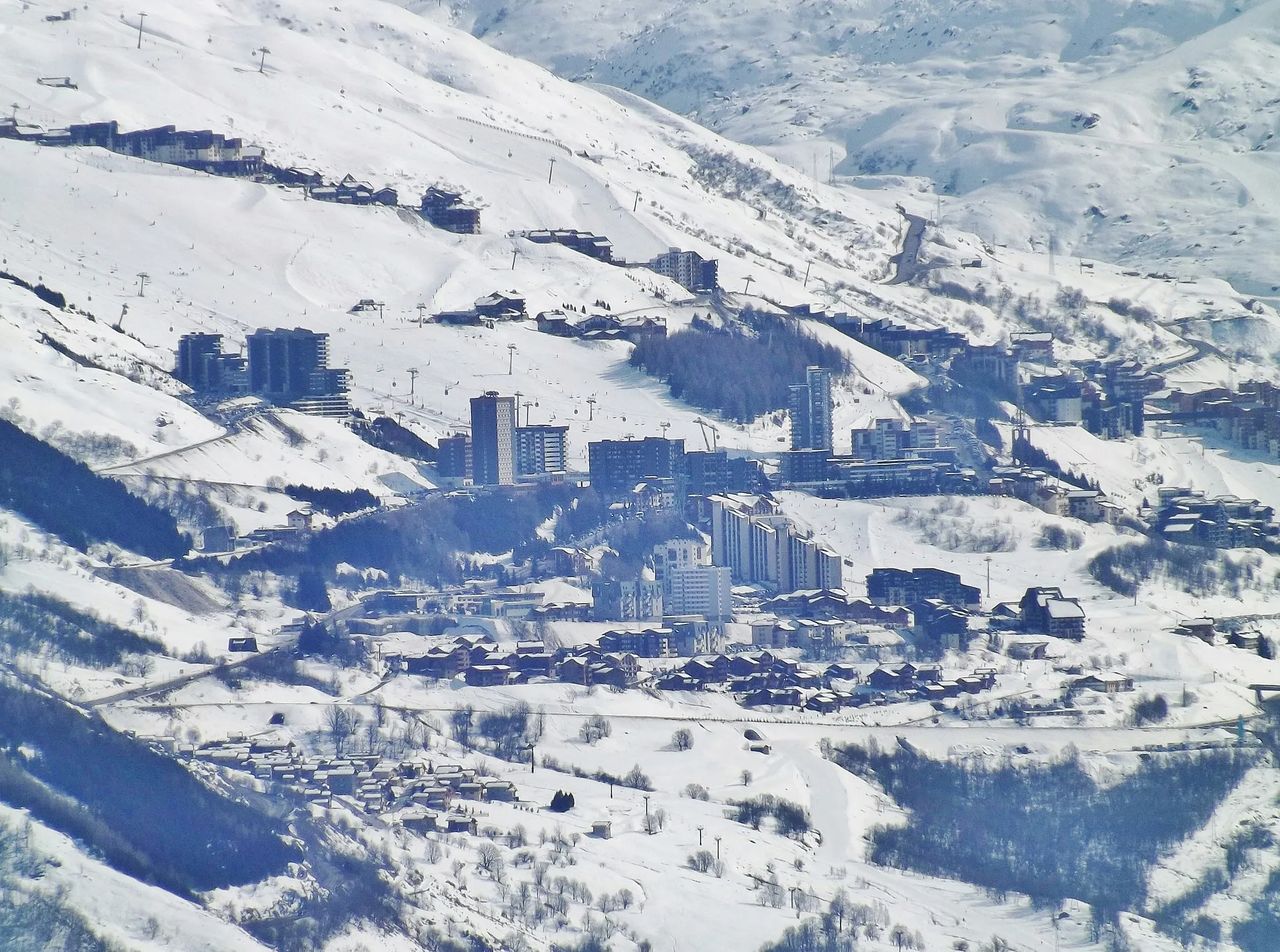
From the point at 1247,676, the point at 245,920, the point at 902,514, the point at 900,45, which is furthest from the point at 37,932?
the point at 900,45

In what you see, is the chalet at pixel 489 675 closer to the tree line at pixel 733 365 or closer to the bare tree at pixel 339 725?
the bare tree at pixel 339 725

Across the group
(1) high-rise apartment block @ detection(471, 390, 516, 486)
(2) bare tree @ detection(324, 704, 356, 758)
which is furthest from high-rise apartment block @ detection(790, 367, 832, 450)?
(2) bare tree @ detection(324, 704, 356, 758)

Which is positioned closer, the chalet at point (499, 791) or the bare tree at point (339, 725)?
the chalet at point (499, 791)

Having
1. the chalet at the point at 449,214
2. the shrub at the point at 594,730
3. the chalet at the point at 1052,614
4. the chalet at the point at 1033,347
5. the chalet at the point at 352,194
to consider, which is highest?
the chalet at the point at 352,194

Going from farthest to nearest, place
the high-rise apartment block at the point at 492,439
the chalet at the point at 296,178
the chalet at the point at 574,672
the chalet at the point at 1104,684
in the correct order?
the chalet at the point at 296,178 < the high-rise apartment block at the point at 492,439 < the chalet at the point at 1104,684 < the chalet at the point at 574,672

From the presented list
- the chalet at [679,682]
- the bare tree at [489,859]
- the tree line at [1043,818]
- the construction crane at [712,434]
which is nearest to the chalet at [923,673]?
the chalet at [679,682]

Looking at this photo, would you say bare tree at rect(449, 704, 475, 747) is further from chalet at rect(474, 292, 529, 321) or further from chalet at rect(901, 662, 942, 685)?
chalet at rect(474, 292, 529, 321)
